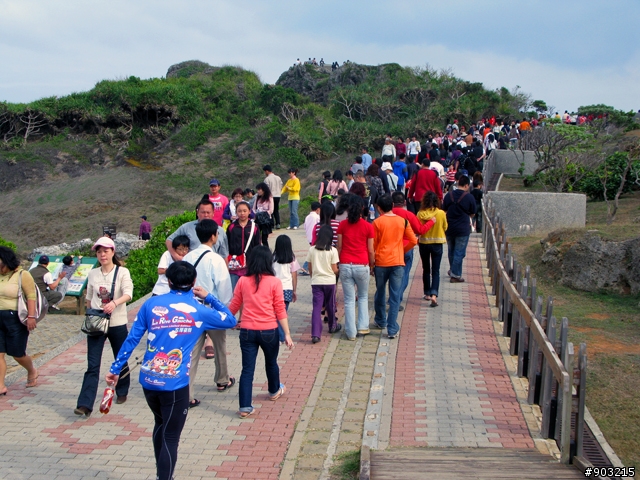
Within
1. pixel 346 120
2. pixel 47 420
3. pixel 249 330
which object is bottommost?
pixel 47 420

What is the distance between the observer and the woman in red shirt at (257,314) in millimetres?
5891

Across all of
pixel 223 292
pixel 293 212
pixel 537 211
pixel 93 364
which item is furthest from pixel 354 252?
pixel 537 211

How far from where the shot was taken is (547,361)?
221 inches

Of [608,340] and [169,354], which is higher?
[169,354]

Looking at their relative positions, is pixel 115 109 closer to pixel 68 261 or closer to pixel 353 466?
pixel 68 261

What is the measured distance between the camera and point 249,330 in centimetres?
589

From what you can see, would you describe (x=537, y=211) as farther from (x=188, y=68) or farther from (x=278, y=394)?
(x=188, y=68)

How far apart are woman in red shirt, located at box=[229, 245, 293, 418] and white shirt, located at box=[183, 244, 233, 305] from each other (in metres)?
0.50

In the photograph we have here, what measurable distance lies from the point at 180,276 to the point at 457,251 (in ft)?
24.1

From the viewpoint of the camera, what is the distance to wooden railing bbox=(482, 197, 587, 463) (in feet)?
16.4

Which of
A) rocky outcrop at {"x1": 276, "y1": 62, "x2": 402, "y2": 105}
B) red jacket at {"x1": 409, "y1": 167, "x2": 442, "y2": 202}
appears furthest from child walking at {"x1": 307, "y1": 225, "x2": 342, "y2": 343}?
rocky outcrop at {"x1": 276, "y1": 62, "x2": 402, "y2": 105}

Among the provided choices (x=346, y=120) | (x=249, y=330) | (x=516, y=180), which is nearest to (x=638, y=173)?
(x=516, y=180)

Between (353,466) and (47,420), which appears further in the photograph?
(47,420)

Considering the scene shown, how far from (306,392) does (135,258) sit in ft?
23.9
